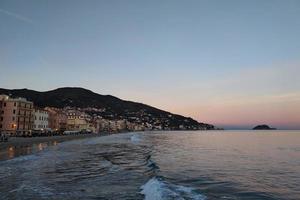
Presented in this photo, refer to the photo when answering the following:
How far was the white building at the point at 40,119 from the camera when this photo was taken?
131500 millimetres

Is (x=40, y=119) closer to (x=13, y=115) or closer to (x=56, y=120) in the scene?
(x=13, y=115)

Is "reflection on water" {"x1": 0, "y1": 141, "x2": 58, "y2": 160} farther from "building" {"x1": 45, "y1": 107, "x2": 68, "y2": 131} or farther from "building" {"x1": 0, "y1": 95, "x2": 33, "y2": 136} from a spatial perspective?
"building" {"x1": 45, "y1": 107, "x2": 68, "y2": 131}

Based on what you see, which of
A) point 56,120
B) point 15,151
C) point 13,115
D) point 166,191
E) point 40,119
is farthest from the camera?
point 56,120

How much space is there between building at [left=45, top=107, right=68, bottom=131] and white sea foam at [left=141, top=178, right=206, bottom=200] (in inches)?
5489

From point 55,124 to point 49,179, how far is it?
14868 cm

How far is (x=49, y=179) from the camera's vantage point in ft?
81.7

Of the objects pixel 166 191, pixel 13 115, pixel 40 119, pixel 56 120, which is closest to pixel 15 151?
pixel 166 191

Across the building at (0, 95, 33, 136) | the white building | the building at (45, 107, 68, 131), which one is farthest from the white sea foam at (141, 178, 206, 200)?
the building at (45, 107, 68, 131)

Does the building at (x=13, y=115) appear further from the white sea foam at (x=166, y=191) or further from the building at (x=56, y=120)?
the white sea foam at (x=166, y=191)

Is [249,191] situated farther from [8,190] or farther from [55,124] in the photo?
[55,124]

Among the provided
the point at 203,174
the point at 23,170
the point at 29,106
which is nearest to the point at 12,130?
the point at 29,106

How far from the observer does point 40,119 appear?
138 meters

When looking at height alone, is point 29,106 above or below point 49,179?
above

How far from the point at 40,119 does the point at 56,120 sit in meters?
32.8
